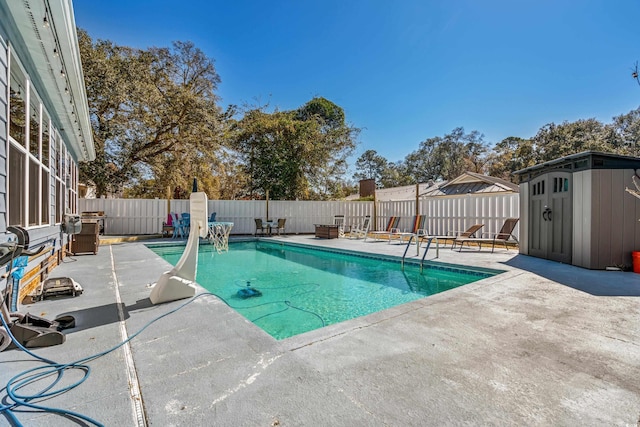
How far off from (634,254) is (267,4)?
423 inches

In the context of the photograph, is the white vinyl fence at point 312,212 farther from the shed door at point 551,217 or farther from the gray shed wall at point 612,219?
the gray shed wall at point 612,219

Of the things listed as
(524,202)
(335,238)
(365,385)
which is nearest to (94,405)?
(365,385)

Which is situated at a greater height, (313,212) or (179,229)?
(313,212)

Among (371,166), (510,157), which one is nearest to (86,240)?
(510,157)

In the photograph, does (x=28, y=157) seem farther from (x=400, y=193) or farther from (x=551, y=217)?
(x=400, y=193)

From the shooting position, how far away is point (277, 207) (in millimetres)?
14672

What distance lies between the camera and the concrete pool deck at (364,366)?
4.90ft

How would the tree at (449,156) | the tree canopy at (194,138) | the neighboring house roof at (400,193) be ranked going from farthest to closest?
the tree at (449,156)
the neighboring house roof at (400,193)
the tree canopy at (194,138)

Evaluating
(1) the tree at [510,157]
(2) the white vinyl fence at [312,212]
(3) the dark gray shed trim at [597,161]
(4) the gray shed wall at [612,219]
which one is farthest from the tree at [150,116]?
(1) the tree at [510,157]

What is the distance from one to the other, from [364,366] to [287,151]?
15.6 metres

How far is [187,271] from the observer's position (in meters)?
3.59

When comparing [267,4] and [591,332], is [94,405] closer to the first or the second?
[591,332]

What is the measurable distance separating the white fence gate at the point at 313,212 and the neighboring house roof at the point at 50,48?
8.11 meters

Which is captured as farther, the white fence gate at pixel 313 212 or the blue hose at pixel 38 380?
the white fence gate at pixel 313 212
